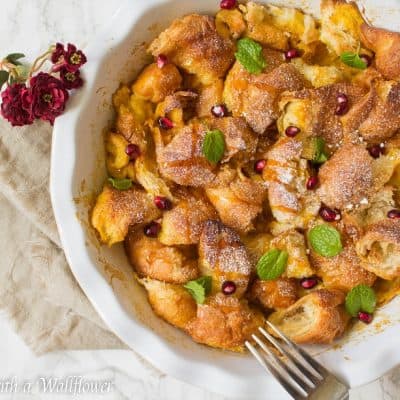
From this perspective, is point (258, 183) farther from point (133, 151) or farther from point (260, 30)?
point (260, 30)

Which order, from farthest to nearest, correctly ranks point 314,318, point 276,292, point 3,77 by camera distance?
point 3,77
point 276,292
point 314,318

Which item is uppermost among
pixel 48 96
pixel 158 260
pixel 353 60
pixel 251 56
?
pixel 353 60

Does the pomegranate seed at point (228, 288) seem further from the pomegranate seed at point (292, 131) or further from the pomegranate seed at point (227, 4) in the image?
the pomegranate seed at point (227, 4)

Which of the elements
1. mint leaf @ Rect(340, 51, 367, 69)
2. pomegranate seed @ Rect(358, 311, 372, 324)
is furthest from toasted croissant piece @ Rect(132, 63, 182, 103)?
pomegranate seed @ Rect(358, 311, 372, 324)

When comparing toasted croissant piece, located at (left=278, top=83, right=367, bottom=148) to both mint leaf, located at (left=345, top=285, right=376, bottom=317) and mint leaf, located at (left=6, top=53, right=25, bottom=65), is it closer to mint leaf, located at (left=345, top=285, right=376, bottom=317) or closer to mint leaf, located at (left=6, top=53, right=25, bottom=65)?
mint leaf, located at (left=345, top=285, right=376, bottom=317)

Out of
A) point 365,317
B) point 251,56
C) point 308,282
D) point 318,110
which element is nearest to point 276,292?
point 308,282

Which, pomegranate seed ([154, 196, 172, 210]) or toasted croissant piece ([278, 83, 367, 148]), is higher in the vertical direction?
toasted croissant piece ([278, 83, 367, 148])

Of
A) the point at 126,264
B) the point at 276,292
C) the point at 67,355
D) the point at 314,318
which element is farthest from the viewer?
the point at 67,355
